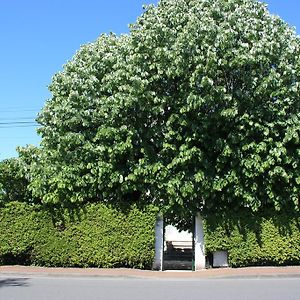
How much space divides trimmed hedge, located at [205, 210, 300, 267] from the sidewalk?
580 mm

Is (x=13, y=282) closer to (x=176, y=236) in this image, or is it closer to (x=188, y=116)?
(x=188, y=116)

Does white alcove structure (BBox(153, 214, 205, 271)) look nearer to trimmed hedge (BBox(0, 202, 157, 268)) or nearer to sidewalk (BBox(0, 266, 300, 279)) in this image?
trimmed hedge (BBox(0, 202, 157, 268))

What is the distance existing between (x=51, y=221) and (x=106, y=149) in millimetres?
3800

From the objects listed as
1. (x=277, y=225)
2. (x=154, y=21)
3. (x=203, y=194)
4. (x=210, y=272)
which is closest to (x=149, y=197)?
(x=203, y=194)

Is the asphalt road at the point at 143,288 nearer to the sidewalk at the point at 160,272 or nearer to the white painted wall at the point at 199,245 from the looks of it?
the sidewalk at the point at 160,272

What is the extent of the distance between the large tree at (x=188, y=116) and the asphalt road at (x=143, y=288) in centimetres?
311

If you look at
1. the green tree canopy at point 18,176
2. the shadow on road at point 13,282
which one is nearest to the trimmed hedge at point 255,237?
the shadow on road at point 13,282

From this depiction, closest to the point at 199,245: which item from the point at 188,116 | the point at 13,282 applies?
the point at 188,116

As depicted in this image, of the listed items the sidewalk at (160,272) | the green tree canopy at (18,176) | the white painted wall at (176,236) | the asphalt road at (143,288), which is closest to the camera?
the asphalt road at (143,288)

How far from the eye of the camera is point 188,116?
1606 cm

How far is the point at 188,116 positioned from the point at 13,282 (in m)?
7.45

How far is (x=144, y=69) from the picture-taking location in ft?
51.4

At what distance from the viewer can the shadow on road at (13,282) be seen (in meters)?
13.2

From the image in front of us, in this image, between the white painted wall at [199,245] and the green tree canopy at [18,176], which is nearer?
the white painted wall at [199,245]
